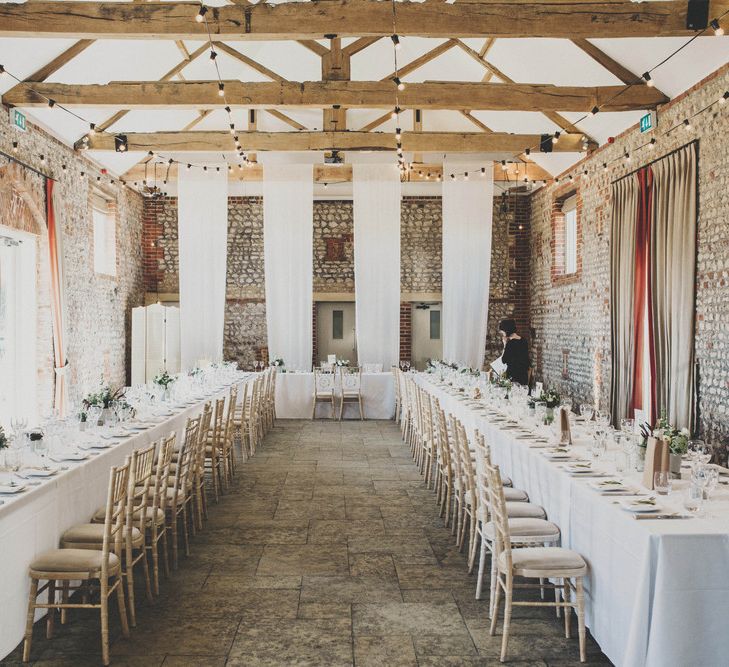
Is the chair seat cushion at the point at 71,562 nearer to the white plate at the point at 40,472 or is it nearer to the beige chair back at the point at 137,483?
the beige chair back at the point at 137,483

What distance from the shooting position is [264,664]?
3473mm

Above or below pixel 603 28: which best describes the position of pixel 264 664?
below

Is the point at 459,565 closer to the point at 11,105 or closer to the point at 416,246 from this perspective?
the point at 11,105

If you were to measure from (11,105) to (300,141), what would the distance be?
12.7 ft

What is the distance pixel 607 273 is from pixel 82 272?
782cm

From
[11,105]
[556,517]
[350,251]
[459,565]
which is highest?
[11,105]

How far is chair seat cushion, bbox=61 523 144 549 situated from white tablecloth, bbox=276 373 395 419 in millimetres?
7879

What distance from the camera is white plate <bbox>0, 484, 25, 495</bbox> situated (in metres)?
3.71

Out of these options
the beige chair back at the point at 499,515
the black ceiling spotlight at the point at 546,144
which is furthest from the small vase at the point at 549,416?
the black ceiling spotlight at the point at 546,144

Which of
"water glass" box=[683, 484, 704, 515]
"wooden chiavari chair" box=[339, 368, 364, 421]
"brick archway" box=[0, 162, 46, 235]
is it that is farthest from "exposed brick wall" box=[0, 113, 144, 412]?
"water glass" box=[683, 484, 704, 515]

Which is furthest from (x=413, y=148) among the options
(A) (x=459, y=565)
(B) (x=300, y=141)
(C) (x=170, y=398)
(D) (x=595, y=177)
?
(A) (x=459, y=565)

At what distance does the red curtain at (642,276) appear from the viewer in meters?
8.23

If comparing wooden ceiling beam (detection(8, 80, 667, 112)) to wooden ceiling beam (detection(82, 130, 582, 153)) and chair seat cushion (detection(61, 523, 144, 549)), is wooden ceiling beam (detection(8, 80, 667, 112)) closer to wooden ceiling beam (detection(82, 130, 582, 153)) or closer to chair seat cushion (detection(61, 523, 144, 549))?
wooden ceiling beam (detection(82, 130, 582, 153))

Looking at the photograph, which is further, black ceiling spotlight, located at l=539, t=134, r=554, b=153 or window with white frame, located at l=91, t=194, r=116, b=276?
window with white frame, located at l=91, t=194, r=116, b=276
